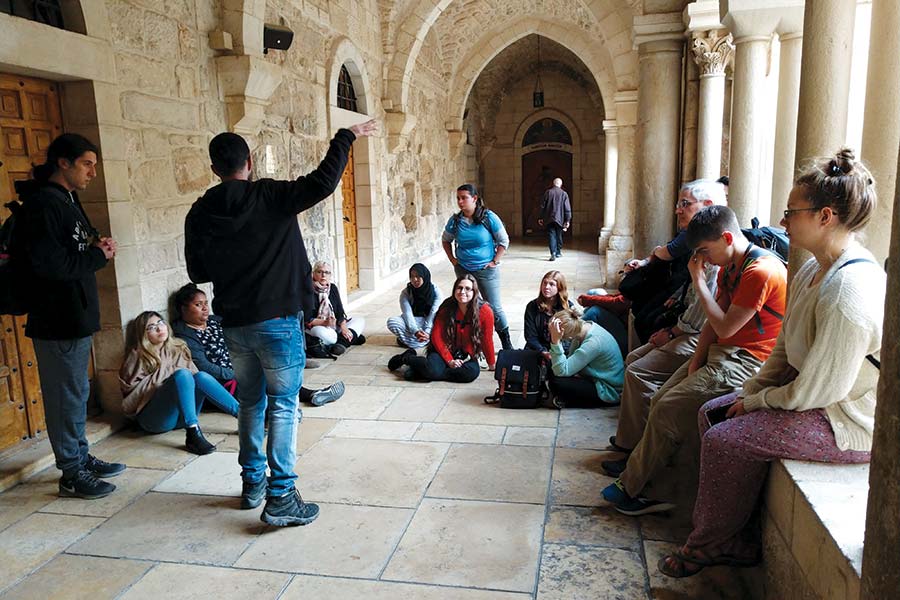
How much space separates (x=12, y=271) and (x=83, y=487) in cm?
89

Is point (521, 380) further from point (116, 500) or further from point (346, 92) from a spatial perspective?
point (346, 92)

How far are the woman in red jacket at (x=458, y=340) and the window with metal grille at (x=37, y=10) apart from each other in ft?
8.22

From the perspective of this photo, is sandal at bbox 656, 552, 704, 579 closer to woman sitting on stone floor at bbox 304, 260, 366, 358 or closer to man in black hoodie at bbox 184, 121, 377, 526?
man in black hoodie at bbox 184, 121, 377, 526

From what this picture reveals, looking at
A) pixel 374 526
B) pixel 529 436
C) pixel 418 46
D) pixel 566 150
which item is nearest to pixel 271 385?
pixel 374 526

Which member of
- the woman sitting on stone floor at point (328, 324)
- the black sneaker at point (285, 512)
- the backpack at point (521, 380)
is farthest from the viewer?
the woman sitting on stone floor at point (328, 324)

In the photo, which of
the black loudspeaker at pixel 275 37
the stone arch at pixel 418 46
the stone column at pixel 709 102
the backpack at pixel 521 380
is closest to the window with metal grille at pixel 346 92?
the stone arch at pixel 418 46

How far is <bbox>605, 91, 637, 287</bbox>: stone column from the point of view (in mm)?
7980

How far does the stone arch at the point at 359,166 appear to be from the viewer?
20.9ft

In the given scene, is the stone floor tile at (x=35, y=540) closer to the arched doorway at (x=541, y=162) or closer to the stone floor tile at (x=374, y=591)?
the stone floor tile at (x=374, y=591)

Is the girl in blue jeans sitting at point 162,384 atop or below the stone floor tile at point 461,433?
atop

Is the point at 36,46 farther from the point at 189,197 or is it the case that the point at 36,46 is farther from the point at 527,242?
the point at 527,242

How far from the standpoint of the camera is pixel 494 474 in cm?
282

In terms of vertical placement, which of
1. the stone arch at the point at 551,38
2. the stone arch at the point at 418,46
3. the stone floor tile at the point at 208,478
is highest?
the stone arch at the point at 551,38

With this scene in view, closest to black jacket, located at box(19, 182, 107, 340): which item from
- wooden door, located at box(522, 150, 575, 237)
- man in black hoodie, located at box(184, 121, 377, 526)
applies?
man in black hoodie, located at box(184, 121, 377, 526)
